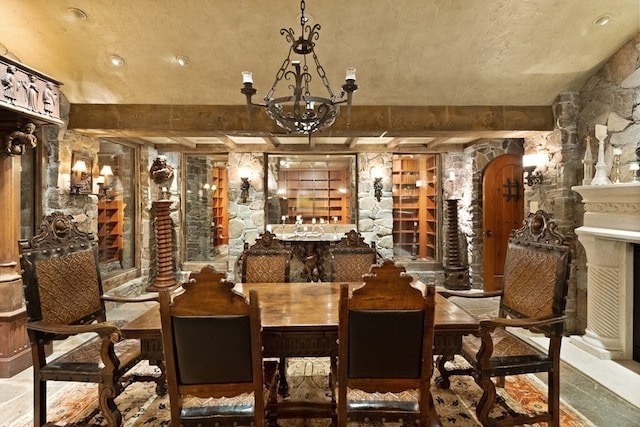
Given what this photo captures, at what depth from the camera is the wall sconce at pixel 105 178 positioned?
4.56 metres

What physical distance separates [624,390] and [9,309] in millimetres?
4784

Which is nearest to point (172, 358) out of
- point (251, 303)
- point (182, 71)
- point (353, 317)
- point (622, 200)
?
point (251, 303)

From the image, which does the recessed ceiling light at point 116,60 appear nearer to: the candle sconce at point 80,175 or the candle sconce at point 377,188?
the candle sconce at point 80,175

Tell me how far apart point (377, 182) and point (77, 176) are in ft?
Answer: 13.2

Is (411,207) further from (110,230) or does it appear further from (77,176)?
(77,176)

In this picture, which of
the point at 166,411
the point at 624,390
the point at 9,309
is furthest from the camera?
the point at 9,309

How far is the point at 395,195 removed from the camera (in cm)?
650

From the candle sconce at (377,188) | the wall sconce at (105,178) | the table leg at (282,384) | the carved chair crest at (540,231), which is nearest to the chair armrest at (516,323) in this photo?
the carved chair crest at (540,231)

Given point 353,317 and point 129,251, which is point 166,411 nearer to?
point 353,317

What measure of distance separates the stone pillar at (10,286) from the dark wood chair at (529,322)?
3406mm

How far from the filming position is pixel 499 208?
210 inches

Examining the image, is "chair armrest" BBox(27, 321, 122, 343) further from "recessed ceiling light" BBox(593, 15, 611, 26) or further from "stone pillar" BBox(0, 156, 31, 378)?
"recessed ceiling light" BBox(593, 15, 611, 26)

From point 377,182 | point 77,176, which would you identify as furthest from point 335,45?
point 77,176

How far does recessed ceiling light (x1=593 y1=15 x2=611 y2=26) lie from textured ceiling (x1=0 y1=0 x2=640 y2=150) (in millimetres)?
35
